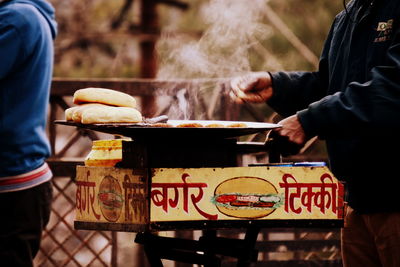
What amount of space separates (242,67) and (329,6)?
832cm

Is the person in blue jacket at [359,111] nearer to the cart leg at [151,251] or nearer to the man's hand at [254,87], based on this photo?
the man's hand at [254,87]

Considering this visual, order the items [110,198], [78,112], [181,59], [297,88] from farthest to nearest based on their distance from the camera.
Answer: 1. [181,59]
2. [297,88]
3. [78,112]
4. [110,198]

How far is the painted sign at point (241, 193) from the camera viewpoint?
269cm

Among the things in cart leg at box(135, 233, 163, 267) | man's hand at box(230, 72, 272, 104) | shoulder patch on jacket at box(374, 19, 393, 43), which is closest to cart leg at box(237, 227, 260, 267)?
cart leg at box(135, 233, 163, 267)

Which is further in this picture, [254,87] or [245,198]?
[254,87]

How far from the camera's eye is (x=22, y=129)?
12.0 ft

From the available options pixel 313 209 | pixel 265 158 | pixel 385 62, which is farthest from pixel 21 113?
pixel 265 158

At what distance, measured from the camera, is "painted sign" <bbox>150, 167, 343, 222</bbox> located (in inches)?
106

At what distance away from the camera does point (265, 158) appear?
5652mm

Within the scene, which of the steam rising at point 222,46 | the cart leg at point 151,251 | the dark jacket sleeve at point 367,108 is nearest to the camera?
the dark jacket sleeve at point 367,108

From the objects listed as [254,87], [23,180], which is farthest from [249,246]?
[23,180]

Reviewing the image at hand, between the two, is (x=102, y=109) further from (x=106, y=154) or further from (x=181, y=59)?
(x=181, y=59)

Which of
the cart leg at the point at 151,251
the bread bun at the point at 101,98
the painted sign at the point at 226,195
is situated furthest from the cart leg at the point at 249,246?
the bread bun at the point at 101,98

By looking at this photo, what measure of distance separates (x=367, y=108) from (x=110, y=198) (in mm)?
1163
